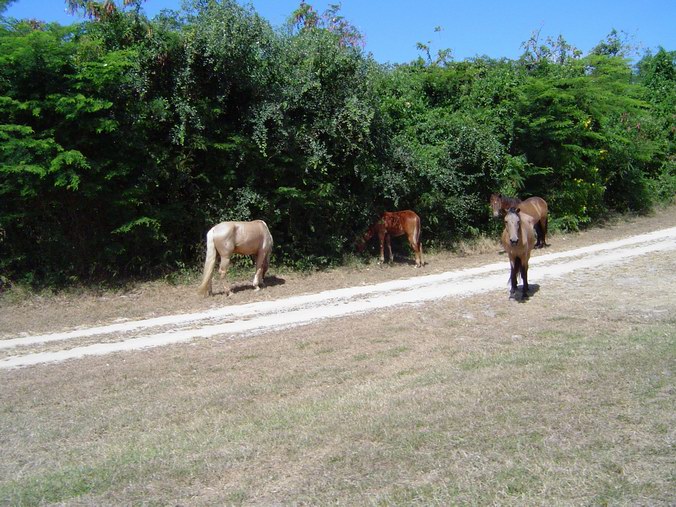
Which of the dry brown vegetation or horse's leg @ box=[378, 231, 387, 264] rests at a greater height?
horse's leg @ box=[378, 231, 387, 264]

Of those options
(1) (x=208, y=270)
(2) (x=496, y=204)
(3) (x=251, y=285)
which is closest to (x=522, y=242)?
(2) (x=496, y=204)

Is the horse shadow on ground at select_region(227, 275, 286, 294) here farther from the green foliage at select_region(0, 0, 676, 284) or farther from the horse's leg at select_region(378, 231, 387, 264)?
the horse's leg at select_region(378, 231, 387, 264)

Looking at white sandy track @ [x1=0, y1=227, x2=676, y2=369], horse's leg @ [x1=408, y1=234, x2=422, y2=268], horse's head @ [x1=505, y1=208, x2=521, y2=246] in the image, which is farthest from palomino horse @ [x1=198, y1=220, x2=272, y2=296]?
horse's head @ [x1=505, y1=208, x2=521, y2=246]

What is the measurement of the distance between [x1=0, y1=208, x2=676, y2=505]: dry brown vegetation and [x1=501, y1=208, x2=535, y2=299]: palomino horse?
1402 millimetres

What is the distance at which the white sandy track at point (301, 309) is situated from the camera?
393 inches

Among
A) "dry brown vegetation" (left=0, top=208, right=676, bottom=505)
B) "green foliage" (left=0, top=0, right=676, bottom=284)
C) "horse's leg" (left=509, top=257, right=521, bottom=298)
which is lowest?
"dry brown vegetation" (left=0, top=208, right=676, bottom=505)

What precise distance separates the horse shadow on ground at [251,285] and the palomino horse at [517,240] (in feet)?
17.8

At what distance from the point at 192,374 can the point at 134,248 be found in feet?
23.2

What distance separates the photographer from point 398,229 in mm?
16594

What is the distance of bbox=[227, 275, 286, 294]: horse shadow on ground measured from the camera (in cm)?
1390

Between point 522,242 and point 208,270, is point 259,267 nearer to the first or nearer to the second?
point 208,270

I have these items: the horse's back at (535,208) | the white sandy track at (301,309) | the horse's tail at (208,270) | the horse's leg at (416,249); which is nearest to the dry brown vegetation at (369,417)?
the white sandy track at (301,309)

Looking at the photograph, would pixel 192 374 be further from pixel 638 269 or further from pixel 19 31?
pixel 638 269

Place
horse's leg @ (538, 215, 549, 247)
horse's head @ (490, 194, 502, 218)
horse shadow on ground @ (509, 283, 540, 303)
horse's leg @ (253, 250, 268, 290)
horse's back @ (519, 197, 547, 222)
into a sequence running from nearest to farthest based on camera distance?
horse shadow on ground @ (509, 283, 540, 303) < horse's leg @ (253, 250, 268, 290) < horse's head @ (490, 194, 502, 218) < horse's back @ (519, 197, 547, 222) < horse's leg @ (538, 215, 549, 247)
